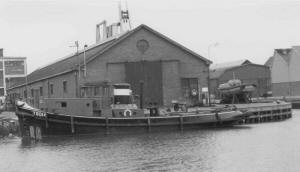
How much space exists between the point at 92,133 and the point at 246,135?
426 inches

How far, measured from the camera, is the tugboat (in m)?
36.4

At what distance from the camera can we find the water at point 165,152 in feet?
75.9

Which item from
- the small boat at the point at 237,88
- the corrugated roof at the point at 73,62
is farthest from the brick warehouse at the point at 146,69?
the small boat at the point at 237,88

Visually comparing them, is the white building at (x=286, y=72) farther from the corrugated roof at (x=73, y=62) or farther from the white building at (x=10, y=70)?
the white building at (x=10, y=70)

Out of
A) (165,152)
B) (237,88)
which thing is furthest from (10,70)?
(165,152)

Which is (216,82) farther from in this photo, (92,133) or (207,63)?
(92,133)

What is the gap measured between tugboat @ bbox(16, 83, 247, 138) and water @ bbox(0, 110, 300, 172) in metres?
1.03

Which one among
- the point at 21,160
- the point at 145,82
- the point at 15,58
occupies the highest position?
the point at 15,58

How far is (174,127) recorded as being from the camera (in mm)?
38812

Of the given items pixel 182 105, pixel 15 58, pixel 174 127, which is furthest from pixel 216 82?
pixel 174 127

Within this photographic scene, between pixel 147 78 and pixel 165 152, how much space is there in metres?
27.0

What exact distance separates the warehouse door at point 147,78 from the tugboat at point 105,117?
1322cm

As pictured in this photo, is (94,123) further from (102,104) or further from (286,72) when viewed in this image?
(286,72)

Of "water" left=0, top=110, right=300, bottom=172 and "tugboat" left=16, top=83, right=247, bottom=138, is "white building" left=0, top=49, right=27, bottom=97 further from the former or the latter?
"water" left=0, top=110, right=300, bottom=172
